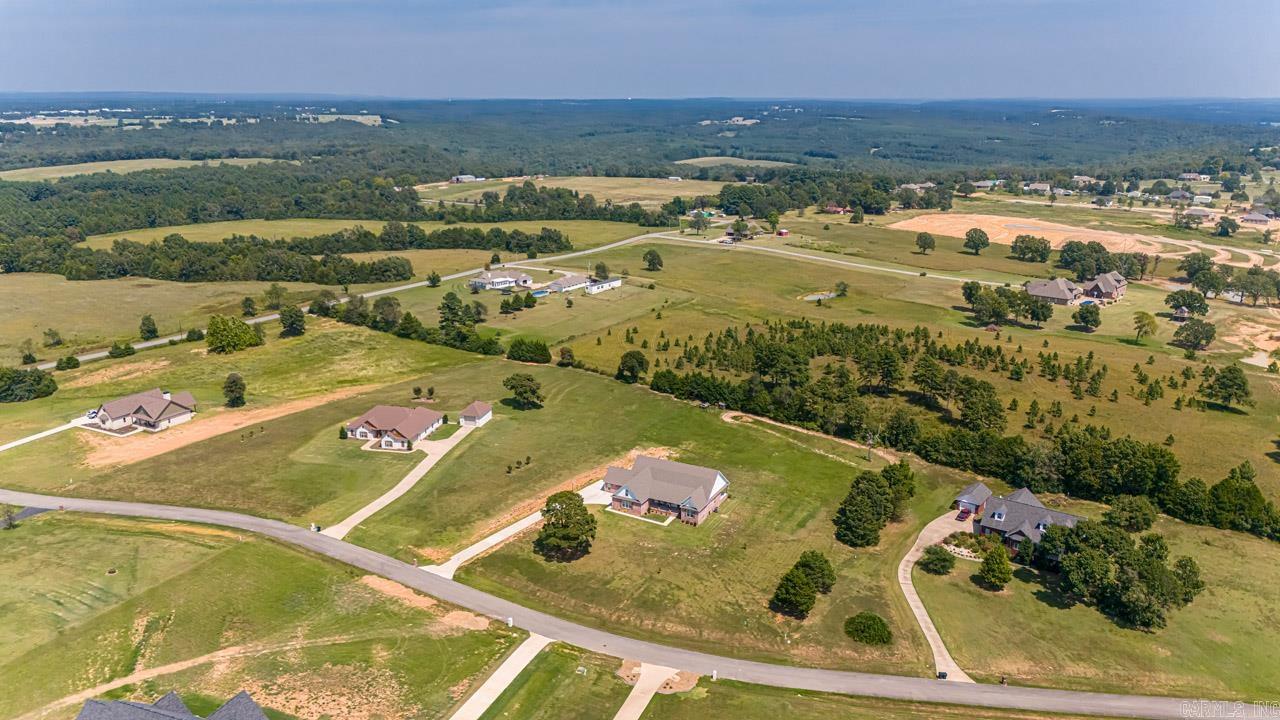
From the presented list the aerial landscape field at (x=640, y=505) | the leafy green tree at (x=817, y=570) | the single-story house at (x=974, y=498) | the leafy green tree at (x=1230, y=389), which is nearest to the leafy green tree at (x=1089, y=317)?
the aerial landscape field at (x=640, y=505)

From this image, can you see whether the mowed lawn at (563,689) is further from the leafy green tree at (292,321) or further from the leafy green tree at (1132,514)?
the leafy green tree at (292,321)

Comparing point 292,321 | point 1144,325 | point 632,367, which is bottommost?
point 632,367

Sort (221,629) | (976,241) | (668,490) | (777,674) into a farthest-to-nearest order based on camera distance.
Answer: (976,241) → (668,490) → (221,629) → (777,674)

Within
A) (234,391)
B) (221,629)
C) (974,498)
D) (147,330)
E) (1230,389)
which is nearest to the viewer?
(221,629)

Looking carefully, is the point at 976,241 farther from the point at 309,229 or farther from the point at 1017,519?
the point at 309,229

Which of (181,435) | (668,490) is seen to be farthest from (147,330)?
(668,490)

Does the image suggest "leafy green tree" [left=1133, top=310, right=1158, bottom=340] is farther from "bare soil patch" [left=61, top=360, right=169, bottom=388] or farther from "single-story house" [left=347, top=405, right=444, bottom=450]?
"bare soil patch" [left=61, top=360, right=169, bottom=388]

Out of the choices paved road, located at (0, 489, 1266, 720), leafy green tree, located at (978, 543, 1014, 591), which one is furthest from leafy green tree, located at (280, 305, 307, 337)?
leafy green tree, located at (978, 543, 1014, 591)
